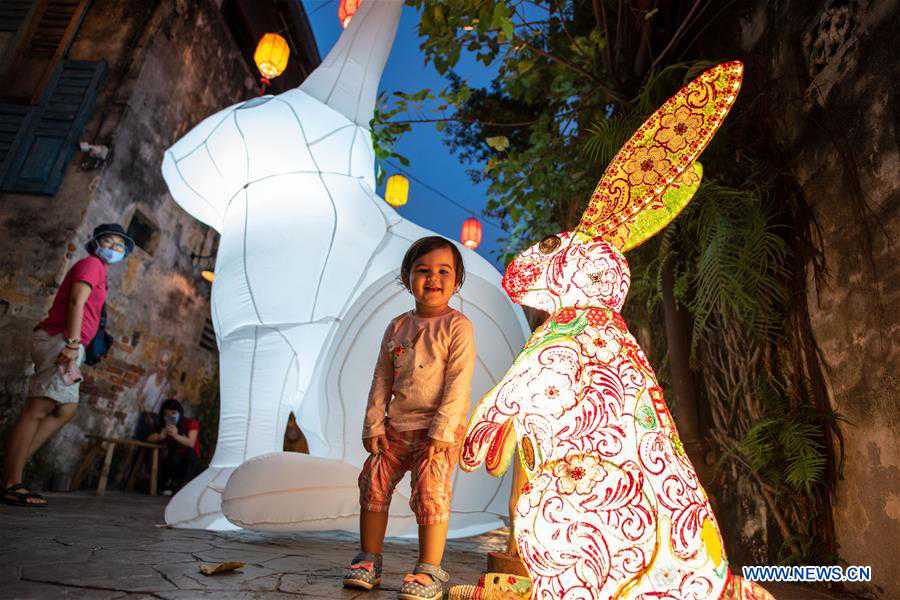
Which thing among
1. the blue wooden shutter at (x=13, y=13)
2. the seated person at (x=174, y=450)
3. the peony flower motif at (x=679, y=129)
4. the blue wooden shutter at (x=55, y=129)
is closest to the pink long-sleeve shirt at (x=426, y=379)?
the peony flower motif at (x=679, y=129)

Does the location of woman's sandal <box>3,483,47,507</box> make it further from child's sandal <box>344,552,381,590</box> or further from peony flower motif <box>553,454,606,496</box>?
peony flower motif <box>553,454,606,496</box>

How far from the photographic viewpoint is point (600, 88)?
10.4 feet

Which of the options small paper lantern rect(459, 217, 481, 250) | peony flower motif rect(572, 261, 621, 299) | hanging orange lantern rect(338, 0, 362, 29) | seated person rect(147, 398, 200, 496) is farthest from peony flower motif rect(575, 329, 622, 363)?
small paper lantern rect(459, 217, 481, 250)

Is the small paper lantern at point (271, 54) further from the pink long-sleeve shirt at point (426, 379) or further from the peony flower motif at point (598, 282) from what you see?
the peony flower motif at point (598, 282)

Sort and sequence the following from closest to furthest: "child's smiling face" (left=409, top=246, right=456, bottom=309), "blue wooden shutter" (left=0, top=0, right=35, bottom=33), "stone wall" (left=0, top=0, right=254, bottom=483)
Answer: "child's smiling face" (left=409, top=246, right=456, bottom=309), "stone wall" (left=0, top=0, right=254, bottom=483), "blue wooden shutter" (left=0, top=0, right=35, bottom=33)

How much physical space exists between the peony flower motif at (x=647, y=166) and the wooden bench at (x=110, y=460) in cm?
544

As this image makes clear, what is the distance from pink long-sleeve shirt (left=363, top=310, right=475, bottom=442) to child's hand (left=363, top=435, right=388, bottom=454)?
16 millimetres

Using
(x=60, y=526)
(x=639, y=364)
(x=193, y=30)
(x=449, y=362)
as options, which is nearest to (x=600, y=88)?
(x=449, y=362)

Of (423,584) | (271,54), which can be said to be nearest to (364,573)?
(423,584)

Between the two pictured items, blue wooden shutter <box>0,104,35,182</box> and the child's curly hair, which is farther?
blue wooden shutter <box>0,104,35,182</box>

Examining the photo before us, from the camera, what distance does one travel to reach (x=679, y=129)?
1462 mm

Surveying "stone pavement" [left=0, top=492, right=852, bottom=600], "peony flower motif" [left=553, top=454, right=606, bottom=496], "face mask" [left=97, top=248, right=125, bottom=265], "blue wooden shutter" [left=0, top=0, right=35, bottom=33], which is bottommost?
"stone pavement" [left=0, top=492, right=852, bottom=600]

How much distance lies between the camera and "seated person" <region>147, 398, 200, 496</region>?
20.4 feet

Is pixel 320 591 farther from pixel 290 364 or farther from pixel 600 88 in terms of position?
pixel 600 88
